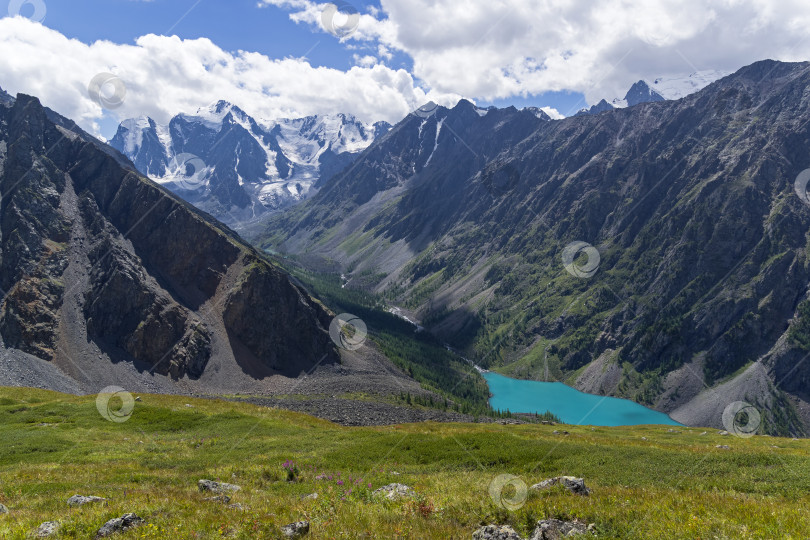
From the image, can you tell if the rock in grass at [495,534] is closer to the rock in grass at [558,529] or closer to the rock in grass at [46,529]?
the rock in grass at [558,529]

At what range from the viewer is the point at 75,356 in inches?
3910

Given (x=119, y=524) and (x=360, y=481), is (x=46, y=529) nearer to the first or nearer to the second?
(x=119, y=524)

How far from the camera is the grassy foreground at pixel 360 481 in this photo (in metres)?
12.9

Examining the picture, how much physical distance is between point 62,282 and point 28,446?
9303cm

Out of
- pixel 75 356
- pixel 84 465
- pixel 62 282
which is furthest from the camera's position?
pixel 62 282

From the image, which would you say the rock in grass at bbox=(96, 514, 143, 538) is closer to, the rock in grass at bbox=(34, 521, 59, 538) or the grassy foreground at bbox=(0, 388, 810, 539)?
the grassy foreground at bbox=(0, 388, 810, 539)

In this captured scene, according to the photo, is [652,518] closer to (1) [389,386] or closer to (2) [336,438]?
(2) [336,438]

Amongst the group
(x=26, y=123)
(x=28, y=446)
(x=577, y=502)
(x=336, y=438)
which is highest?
(x=26, y=123)

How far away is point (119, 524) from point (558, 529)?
42.6ft

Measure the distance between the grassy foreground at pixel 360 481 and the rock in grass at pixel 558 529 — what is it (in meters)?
0.48

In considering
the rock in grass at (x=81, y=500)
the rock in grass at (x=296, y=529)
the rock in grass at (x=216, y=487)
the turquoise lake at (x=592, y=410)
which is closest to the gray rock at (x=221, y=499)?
the rock in grass at (x=216, y=487)

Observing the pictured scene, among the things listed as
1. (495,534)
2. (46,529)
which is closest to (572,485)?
(495,534)

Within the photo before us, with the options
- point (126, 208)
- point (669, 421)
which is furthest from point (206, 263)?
point (669, 421)

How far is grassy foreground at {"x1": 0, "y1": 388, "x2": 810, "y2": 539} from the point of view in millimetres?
12914
